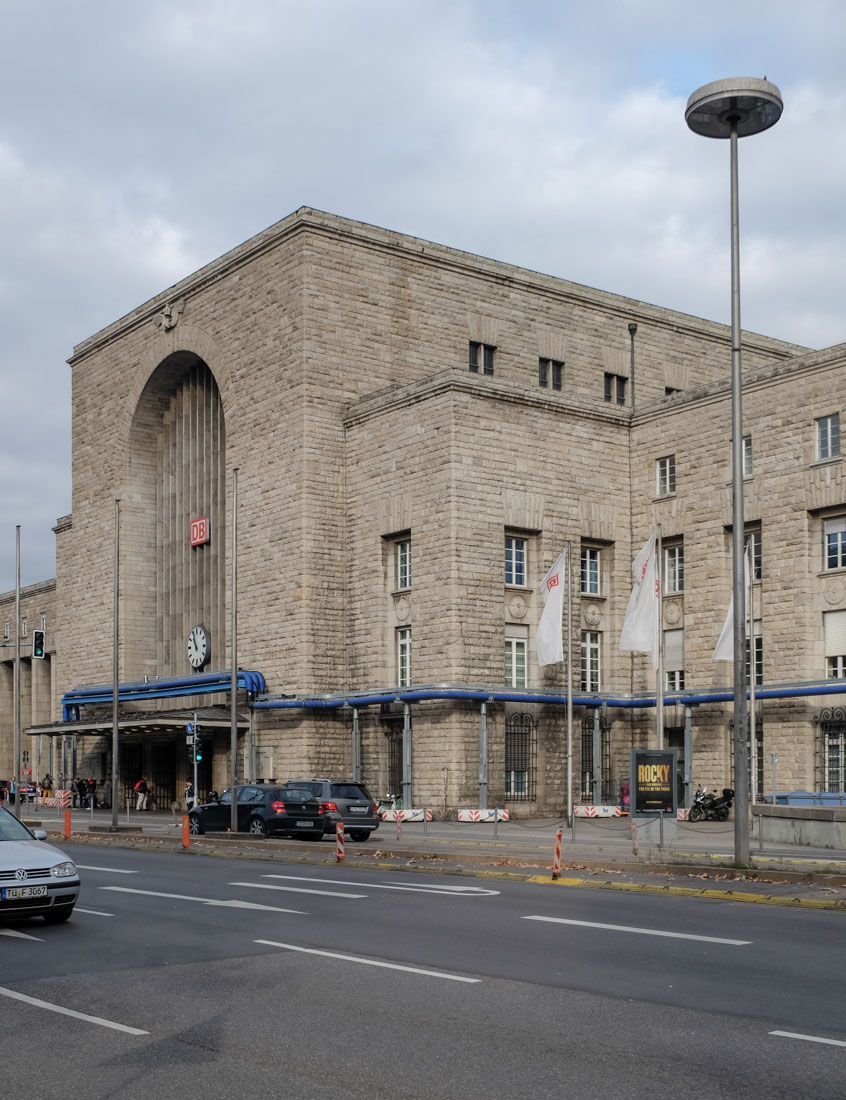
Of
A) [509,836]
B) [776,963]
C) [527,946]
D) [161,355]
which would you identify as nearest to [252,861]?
[509,836]

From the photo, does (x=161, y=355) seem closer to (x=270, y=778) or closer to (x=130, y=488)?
(x=130, y=488)

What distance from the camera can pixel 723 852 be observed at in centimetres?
2648

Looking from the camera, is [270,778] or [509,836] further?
[270,778]

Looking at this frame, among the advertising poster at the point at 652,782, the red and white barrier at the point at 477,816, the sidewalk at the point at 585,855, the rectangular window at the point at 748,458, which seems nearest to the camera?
the sidewalk at the point at 585,855

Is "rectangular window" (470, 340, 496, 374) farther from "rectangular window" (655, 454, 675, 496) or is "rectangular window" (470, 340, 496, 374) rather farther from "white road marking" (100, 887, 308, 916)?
"white road marking" (100, 887, 308, 916)

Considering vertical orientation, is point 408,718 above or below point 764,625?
below

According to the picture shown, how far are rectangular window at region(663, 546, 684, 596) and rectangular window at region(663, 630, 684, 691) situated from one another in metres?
1.38

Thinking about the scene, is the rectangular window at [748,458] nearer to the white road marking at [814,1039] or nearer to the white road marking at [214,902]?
the white road marking at [214,902]

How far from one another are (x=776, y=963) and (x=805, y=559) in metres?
29.1

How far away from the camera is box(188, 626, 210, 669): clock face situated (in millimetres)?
53000

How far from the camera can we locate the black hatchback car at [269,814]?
3181cm

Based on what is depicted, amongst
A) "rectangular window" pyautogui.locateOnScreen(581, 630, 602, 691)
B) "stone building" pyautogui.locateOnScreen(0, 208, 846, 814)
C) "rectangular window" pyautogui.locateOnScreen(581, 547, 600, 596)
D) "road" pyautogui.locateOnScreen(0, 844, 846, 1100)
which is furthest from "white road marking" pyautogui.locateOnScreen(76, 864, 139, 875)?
"rectangular window" pyautogui.locateOnScreen(581, 547, 600, 596)

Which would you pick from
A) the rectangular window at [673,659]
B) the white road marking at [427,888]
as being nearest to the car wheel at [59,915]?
→ the white road marking at [427,888]

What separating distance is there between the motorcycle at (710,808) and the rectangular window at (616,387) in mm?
20382
